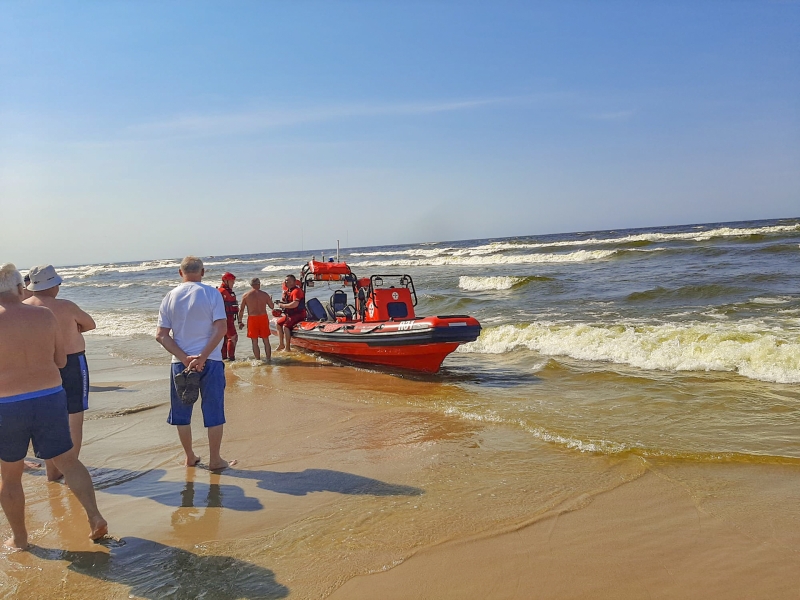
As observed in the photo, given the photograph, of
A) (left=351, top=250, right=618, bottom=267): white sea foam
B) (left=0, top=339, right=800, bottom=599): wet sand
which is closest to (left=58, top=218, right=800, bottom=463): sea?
(left=0, top=339, right=800, bottom=599): wet sand

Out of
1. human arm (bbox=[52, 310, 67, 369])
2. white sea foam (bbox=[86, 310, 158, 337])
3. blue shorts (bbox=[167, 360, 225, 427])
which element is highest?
human arm (bbox=[52, 310, 67, 369])

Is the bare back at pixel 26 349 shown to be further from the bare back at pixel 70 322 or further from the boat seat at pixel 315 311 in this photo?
the boat seat at pixel 315 311

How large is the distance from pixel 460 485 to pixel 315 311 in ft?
27.3

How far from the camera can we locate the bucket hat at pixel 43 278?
403 centimetres

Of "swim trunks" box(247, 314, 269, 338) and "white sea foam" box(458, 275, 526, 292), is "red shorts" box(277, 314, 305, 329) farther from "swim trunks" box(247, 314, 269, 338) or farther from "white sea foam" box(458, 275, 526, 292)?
"white sea foam" box(458, 275, 526, 292)

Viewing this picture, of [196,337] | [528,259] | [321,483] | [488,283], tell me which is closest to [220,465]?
[321,483]

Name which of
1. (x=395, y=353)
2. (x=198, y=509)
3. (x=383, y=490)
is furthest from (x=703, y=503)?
(x=395, y=353)

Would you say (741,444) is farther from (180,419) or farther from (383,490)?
(180,419)

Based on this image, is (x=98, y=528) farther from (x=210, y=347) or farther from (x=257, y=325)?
(x=257, y=325)

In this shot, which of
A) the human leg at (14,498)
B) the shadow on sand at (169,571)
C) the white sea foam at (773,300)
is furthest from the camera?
the white sea foam at (773,300)

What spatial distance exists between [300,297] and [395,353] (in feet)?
10.1

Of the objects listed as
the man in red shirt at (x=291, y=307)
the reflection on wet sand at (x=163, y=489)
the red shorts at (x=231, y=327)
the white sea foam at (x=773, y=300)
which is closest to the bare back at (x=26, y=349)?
the reflection on wet sand at (x=163, y=489)

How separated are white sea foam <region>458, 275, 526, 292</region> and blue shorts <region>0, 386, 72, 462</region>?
60.1ft

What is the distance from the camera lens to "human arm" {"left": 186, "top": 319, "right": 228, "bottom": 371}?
447 centimetres
